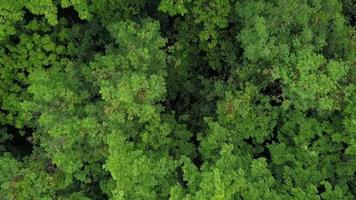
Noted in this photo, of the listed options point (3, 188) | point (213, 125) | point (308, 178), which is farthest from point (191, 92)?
point (3, 188)

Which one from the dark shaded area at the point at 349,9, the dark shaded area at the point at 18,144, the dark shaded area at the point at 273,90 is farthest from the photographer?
the dark shaded area at the point at 349,9

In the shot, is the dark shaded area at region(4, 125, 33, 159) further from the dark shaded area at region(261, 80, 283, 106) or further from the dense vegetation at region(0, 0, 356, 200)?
the dark shaded area at region(261, 80, 283, 106)

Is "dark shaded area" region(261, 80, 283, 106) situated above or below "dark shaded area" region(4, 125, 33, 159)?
above

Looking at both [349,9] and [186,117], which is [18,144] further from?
[349,9]

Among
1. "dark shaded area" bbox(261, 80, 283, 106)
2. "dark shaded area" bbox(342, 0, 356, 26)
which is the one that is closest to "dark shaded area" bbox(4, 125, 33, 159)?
"dark shaded area" bbox(261, 80, 283, 106)

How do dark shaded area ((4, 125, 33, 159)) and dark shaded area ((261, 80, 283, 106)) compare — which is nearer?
dark shaded area ((261, 80, 283, 106))

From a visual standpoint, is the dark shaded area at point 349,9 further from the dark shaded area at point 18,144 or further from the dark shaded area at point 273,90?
the dark shaded area at point 18,144

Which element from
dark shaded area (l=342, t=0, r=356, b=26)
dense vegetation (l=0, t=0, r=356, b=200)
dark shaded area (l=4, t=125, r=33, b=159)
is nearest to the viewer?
dense vegetation (l=0, t=0, r=356, b=200)

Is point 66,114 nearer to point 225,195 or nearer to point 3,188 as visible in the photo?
point 3,188

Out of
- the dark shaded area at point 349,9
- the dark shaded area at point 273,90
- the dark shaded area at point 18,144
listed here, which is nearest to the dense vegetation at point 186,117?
the dark shaded area at point 273,90

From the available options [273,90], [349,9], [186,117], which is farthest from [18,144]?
[349,9]
